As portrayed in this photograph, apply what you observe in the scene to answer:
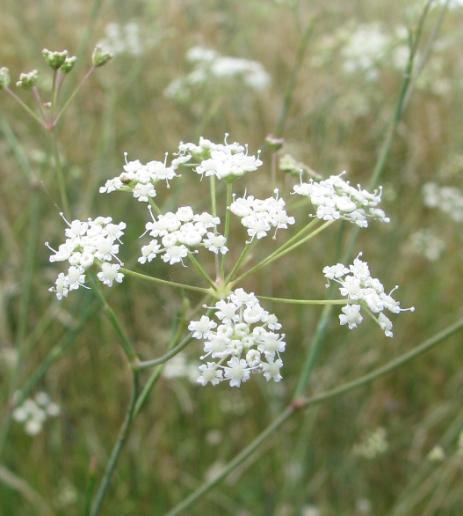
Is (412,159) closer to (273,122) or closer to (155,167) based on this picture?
(273,122)

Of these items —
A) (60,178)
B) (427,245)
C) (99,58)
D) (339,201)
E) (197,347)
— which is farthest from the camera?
(197,347)

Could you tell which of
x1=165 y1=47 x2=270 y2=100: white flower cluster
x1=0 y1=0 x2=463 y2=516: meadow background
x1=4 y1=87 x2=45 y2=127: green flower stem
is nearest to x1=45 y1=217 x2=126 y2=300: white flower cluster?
x1=4 y1=87 x2=45 y2=127: green flower stem

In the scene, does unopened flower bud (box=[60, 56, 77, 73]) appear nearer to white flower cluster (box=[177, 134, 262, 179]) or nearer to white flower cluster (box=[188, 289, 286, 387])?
white flower cluster (box=[177, 134, 262, 179])

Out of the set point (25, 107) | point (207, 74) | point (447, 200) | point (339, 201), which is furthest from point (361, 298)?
point (207, 74)

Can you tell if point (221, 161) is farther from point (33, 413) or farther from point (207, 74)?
point (207, 74)

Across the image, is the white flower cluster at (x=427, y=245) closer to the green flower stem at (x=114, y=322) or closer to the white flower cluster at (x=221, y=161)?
the white flower cluster at (x=221, y=161)
